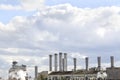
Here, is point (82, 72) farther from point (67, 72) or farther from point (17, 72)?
point (17, 72)

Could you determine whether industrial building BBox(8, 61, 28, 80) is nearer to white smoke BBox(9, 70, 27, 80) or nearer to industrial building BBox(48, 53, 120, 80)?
white smoke BBox(9, 70, 27, 80)

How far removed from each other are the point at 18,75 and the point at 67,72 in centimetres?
2881

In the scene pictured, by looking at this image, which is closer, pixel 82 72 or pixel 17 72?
pixel 82 72

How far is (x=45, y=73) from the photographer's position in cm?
15512

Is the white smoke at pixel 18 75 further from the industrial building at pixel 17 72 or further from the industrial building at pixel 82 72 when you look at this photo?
the industrial building at pixel 82 72

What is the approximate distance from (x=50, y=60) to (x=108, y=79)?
56.1 m

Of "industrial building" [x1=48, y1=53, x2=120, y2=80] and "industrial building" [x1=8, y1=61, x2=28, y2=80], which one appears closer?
"industrial building" [x1=48, y1=53, x2=120, y2=80]

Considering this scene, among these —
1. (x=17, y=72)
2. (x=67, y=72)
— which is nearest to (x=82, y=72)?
(x=67, y=72)

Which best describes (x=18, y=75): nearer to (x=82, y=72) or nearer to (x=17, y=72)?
(x=17, y=72)

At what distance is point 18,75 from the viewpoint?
532 feet

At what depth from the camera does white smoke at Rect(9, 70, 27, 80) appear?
6319 inches

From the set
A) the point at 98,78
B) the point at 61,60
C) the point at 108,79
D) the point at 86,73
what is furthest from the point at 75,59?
the point at 108,79

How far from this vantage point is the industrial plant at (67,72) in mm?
110231

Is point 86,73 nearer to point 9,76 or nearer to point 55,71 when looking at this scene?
point 55,71
